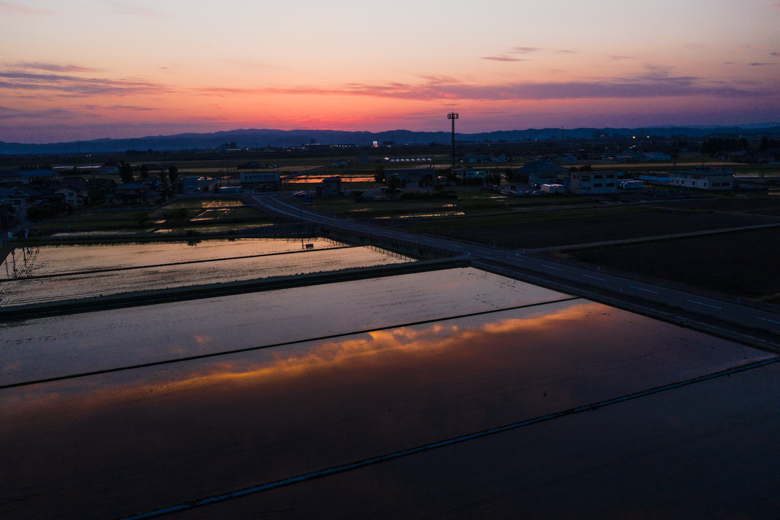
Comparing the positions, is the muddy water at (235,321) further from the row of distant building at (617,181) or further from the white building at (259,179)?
the white building at (259,179)

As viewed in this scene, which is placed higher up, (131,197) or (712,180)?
(131,197)

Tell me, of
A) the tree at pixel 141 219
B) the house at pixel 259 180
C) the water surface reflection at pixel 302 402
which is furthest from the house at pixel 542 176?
the water surface reflection at pixel 302 402

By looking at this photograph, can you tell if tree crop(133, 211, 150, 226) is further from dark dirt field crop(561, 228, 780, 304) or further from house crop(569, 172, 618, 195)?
house crop(569, 172, 618, 195)

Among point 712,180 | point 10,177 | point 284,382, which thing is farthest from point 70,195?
point 712,180

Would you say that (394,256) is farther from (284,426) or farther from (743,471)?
(743,471)

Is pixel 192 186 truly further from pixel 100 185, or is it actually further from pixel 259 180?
pixel 100 185

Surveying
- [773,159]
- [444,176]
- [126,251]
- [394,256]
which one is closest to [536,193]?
[444,176]
